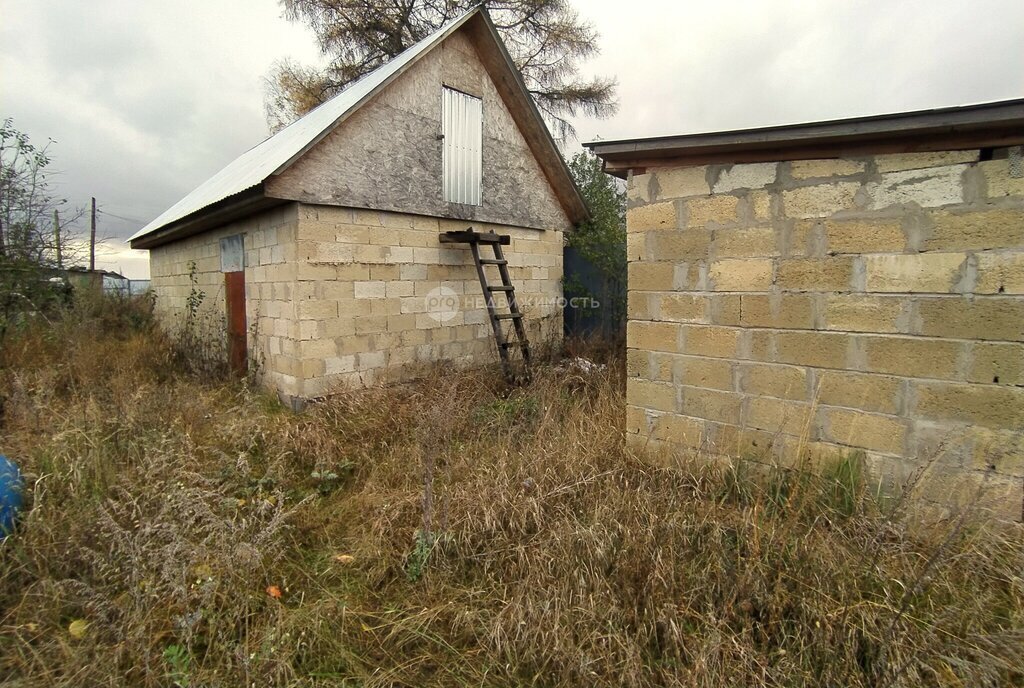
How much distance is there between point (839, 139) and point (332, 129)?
15.0 feet

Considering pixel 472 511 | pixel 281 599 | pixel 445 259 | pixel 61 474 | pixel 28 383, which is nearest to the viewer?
pixel 281 599

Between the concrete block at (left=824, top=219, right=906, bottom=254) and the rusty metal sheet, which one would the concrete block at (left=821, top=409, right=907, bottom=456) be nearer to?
the concrete block at (left=824, top=219, right=906, bottom=254)

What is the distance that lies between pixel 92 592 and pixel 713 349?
3.59m

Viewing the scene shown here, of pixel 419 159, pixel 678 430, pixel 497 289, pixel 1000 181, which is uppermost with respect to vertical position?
pixel 419 159

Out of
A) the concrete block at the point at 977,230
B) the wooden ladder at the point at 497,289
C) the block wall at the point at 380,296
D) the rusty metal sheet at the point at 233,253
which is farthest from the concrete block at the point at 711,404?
the rusty metal sheet at the point at 233,253

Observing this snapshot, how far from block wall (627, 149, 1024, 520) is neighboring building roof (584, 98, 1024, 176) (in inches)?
2.7

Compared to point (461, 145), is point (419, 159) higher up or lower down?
lower down

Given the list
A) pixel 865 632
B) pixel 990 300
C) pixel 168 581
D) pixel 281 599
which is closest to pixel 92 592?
pixel 168 581

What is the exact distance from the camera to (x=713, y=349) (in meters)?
3.20

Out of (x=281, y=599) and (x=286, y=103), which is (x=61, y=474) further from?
(x=286, y=103)

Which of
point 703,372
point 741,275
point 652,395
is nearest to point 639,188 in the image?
point 741,275

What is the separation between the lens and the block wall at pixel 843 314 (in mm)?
2443

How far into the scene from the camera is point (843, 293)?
276 cm

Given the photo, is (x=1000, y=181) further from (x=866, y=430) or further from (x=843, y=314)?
(x=866, y=430)
